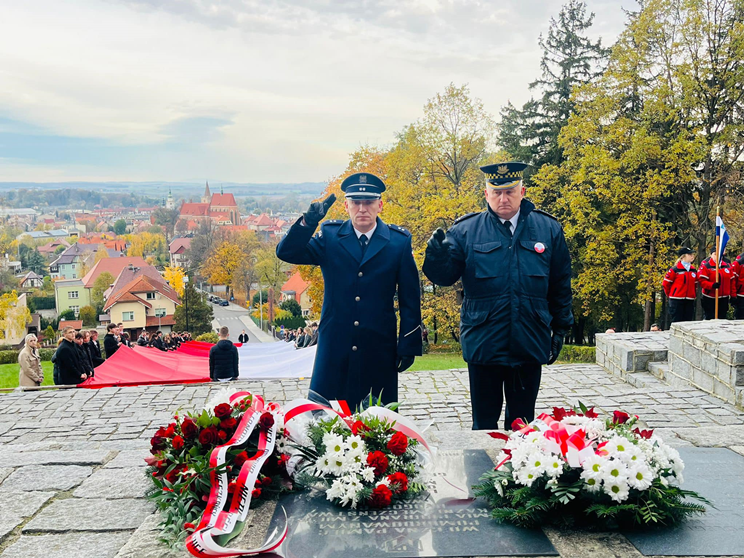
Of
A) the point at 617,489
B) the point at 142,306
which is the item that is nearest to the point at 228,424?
the point at 617,489

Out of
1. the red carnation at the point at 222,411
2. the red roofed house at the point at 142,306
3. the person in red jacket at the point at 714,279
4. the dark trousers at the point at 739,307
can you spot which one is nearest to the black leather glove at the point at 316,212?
the red carnation at the point at 222,411

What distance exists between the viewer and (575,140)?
21.6 m

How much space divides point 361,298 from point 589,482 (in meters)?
2.00

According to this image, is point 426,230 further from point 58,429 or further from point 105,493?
point 105,493

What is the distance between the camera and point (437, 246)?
3984 mm

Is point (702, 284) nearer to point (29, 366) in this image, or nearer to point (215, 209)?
point (29, 366)

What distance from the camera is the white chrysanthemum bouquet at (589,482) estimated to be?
268cm

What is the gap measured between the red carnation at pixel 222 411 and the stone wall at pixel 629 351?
673 centimetres

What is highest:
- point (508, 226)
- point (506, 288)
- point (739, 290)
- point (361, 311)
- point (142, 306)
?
point (508, 226)

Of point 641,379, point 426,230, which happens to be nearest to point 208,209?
point 426,230

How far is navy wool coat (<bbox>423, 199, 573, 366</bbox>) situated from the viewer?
4.04 m

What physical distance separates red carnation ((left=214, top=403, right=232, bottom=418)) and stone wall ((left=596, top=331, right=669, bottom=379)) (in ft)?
22.1

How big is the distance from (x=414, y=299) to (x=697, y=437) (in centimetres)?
201

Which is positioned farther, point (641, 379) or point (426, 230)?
point (426, 230)
